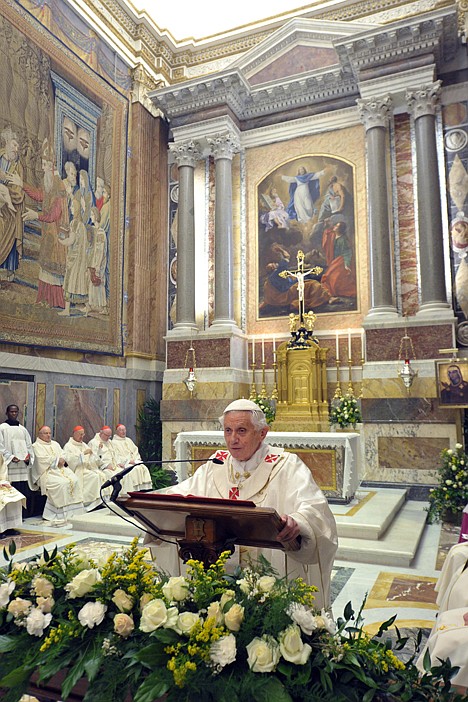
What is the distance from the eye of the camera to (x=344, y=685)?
1572mm

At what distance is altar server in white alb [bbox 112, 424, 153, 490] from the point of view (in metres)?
9.82

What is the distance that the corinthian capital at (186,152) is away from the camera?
43.0 feet

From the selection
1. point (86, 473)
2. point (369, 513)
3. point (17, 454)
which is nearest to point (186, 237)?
point (86, 473)

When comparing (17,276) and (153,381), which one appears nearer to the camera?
(17,276)

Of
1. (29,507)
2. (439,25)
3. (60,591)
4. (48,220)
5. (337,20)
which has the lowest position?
(29,507)

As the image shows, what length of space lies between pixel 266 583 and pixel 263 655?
255 millimetres

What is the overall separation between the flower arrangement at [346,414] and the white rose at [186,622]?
8.88 metres

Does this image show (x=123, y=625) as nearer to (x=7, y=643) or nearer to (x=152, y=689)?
(x=152, y=689)

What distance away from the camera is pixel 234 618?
1.65m

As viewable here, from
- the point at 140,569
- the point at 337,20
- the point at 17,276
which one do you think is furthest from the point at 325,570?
the point at 337,20

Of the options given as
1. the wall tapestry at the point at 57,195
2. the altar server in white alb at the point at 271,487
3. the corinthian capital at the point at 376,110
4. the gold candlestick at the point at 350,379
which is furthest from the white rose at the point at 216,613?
the corinthian capital at the point at 376,110

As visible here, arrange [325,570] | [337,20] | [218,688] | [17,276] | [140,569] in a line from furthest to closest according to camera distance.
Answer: [337,20], [17,276], [325,570], [140,569], [218,688]

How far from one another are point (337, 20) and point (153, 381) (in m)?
9.57

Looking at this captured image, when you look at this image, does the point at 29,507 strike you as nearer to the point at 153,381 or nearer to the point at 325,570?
the point at 153,381
